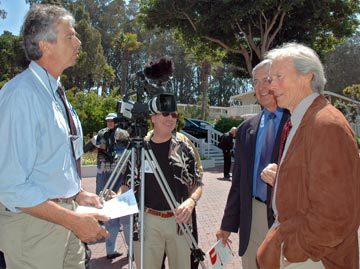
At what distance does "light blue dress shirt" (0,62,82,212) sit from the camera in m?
1.95

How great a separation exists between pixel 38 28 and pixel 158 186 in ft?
5.27

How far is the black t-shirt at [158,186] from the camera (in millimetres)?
3307

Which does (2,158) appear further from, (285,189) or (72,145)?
(285,189)

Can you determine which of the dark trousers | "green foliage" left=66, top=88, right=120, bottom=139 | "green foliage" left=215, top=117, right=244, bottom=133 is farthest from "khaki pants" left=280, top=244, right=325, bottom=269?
"green foliage" left=215, top=117, right=244, bottom=133

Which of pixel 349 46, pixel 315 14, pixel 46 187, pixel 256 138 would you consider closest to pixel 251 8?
pixel 315 14

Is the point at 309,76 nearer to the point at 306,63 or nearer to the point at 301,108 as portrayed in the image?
the point at 306,63

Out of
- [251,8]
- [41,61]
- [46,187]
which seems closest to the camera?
[46,187]

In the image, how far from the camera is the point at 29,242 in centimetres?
208

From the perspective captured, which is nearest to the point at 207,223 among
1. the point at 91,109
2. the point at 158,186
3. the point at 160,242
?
the point at 160,242

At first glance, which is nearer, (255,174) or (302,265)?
(302,265)

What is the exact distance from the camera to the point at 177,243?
330cm

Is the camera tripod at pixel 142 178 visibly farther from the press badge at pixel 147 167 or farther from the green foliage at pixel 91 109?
the green foliage at pixel 91 109

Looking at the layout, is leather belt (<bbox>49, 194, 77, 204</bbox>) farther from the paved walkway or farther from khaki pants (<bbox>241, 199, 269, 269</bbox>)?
the paved walkway

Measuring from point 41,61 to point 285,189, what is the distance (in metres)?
1.50
